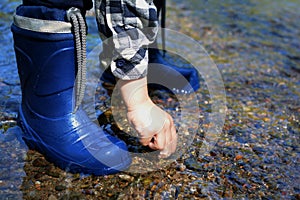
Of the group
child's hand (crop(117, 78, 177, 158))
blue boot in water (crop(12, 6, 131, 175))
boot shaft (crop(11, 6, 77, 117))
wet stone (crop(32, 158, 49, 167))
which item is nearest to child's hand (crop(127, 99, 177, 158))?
child's hand (crop(117, 78, 177, 158))

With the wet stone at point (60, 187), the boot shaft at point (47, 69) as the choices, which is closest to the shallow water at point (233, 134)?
the wet stone at point (60, 187)

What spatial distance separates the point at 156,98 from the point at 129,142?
1.45 ft

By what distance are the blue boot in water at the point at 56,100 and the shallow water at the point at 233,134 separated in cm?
7

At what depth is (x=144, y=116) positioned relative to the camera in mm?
1487

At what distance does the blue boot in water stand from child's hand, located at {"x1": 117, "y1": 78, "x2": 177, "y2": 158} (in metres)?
0.11

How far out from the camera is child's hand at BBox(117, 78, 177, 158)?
1468mm

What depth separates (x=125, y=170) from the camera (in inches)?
59.2

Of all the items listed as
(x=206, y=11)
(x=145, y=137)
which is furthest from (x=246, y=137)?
(x=206, y=11)

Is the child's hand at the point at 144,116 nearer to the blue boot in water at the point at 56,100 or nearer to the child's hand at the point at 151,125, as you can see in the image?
the child's hand at the point at 151,125

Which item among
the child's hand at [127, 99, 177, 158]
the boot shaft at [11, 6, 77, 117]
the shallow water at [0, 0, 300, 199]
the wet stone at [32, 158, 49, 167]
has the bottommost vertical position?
the shallow water at [0, 0, 300, 199]

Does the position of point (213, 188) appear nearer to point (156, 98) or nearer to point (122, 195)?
point (122, 195)

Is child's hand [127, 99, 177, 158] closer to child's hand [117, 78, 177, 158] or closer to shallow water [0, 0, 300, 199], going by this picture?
child's hand [117, 78, 177, 158]

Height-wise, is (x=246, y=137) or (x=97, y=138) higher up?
(x=97, y=138)

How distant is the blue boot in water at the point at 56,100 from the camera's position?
4.52 feet
